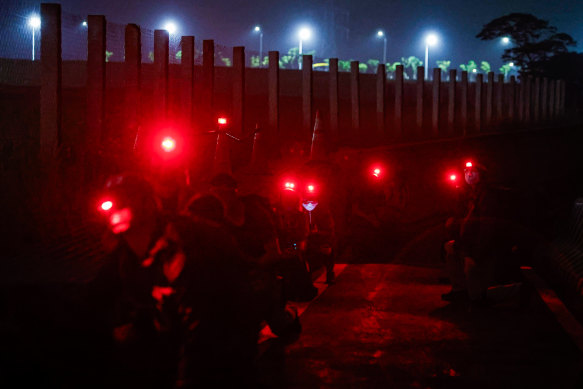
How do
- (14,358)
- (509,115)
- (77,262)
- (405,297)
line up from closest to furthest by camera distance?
1. (14,358)
2. (405,297)
3. (77,262)
4. (509,115)

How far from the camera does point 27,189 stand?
1014 cm

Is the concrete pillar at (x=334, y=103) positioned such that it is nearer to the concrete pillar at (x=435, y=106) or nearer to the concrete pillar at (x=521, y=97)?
the concrete pillar at (x=435, y=106)

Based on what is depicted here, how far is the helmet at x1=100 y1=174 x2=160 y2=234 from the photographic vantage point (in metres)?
3.59

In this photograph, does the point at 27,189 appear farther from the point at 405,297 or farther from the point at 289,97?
the point at 289,97

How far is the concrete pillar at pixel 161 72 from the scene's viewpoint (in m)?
12.2

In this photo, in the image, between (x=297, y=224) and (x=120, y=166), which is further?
(x=120, y=166)

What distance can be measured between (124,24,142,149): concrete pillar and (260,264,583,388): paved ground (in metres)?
5.80

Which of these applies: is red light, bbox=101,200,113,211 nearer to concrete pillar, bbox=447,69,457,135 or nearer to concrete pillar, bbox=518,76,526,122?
concrete pillar, bbox=447,69,457,135

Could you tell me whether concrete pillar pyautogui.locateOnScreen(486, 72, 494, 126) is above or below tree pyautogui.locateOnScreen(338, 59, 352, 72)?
below

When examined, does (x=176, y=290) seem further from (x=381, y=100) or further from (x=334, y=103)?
(x=381, y=100)

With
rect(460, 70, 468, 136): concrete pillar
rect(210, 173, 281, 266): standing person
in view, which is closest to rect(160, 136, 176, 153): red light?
rect(210, 173, 281, 266): standing person

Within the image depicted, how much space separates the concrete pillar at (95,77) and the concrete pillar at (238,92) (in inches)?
133

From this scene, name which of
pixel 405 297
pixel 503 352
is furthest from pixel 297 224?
pixel 503 352

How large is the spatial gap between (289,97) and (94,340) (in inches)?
1091
